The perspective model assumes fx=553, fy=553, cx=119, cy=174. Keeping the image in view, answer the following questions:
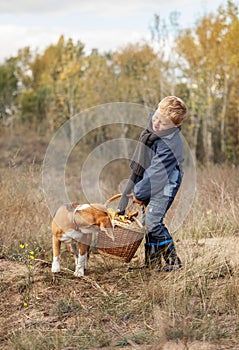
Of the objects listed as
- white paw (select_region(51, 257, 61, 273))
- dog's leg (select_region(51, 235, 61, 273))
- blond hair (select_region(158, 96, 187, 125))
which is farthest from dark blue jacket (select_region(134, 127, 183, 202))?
white paw (select_region(51, 257, 61, 273))

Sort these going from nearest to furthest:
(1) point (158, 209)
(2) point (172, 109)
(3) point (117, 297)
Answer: (3) point (117, 297)
(2) point (172, 109)
(1) point (158, 209)

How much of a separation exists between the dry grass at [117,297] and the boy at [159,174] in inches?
9.8

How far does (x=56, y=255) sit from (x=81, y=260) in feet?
0.77

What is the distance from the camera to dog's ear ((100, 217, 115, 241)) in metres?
4.79

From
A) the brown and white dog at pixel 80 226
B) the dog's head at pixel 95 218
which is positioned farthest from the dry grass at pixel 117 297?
the dog's head at pixel 95 218

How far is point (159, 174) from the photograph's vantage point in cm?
491

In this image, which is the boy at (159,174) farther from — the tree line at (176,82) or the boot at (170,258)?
the tree line at (176,82)

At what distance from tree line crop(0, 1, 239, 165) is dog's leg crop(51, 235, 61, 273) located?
8.53 m

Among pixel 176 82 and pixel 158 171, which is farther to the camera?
pixel 176 82

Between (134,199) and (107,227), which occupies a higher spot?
(134,199)

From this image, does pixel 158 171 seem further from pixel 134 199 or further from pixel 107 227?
pixel 107 227

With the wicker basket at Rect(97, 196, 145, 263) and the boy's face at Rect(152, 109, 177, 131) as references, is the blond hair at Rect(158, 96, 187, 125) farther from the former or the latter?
the wicker basket at Rect(97, 196, 145, 263)

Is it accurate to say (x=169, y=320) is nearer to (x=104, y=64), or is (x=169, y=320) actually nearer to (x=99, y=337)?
(x=99, y=337)

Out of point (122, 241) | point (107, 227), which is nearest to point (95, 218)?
point (107, 227)
